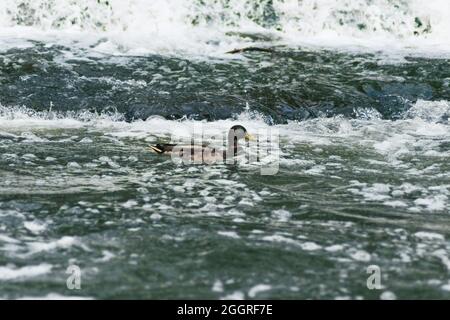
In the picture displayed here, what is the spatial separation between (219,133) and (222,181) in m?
2.70

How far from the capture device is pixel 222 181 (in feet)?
23.5

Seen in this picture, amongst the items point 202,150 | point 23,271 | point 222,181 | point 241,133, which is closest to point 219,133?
point 241,133

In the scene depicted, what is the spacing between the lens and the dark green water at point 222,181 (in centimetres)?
483

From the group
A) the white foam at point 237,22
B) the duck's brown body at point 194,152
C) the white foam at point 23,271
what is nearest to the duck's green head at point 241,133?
the duck's brown body at point 194,152

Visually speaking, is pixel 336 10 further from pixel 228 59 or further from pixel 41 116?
pixel 41 116

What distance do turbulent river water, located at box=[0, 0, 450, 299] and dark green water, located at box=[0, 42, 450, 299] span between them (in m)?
0.02

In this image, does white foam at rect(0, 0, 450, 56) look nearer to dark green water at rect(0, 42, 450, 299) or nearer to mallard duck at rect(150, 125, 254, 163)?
dark green water at rect(0, 42, 450, 299)

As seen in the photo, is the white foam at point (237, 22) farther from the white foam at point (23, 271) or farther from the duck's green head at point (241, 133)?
the white foam at point (23, 271)

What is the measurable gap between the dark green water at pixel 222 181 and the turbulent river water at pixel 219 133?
21 mm

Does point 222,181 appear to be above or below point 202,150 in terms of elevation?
below

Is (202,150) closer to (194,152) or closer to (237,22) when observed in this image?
(194,152)

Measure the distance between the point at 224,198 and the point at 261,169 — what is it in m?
1.31

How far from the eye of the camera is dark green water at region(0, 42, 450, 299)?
190 inches

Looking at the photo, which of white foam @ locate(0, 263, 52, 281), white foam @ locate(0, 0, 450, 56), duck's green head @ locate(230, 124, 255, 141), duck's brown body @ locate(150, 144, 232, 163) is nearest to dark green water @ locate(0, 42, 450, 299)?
white foam @ locate(0, 263, 52, 281)
